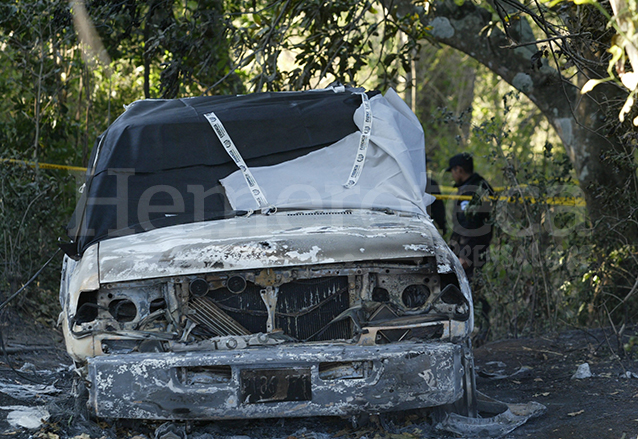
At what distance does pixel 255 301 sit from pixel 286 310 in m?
0.16

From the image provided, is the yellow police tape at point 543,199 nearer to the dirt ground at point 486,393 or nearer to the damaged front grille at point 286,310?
the dirt ground at point 486,393

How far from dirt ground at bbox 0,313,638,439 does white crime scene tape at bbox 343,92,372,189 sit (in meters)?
1.46

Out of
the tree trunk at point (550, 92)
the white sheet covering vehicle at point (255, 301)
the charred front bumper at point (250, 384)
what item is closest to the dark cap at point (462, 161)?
the tree trunk at point (550, 92)

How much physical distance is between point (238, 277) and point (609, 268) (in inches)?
157

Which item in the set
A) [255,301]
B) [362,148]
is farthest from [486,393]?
[255,301]

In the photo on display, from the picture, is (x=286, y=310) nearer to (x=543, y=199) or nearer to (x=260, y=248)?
(x=260, y=248)

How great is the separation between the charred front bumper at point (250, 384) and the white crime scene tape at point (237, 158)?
1140 mm

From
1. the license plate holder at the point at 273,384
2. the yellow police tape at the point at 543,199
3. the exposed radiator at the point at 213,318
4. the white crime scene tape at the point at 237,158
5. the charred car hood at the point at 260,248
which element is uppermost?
the white crime scene tape at the point at 237,158

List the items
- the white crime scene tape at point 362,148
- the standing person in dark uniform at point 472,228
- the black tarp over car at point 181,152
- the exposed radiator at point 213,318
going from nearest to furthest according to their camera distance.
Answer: the exposed radiator at point 213,318, the black tarp over car at point 181,152, the white crime scene tape at point 362,148, the standing person in dark uniform at point 472,228

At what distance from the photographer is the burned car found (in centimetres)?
320

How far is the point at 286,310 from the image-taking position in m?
3.49

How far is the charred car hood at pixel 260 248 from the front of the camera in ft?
10.9

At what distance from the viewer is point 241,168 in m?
4.30

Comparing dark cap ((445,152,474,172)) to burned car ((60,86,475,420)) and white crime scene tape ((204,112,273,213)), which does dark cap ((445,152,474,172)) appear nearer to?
burned car ((60,86,475,420))
